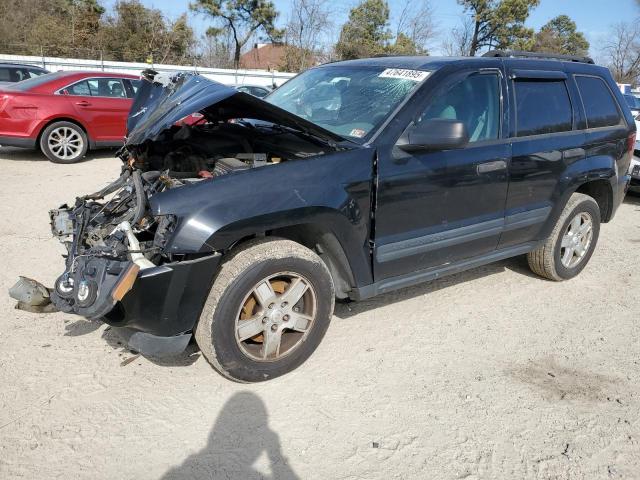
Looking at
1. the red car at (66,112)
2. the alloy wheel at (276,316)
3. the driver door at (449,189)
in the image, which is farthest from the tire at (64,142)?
the driver door at (449,189)

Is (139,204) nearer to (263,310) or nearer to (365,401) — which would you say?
(263,310)

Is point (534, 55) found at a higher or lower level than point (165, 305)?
higher

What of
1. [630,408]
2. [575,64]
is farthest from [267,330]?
[575,64]

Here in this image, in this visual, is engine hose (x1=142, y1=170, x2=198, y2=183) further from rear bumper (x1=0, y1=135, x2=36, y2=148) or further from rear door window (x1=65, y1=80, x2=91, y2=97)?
rear door window (x1=65, y1=80, x2=91, y2=97)

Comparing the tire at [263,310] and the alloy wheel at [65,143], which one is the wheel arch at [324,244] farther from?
the alloy wheel at [65,143]

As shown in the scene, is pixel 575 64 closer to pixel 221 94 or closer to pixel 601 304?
pixel 601 304

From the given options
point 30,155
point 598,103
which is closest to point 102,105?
point 30,155

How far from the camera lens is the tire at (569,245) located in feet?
15.2

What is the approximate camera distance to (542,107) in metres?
4.19

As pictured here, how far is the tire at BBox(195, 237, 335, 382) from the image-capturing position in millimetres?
2863

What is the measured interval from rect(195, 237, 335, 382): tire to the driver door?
49 centimetres

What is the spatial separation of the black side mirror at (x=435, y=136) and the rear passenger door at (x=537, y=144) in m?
0.87

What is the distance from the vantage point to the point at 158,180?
10.4 feet

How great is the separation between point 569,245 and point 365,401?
2857mm
